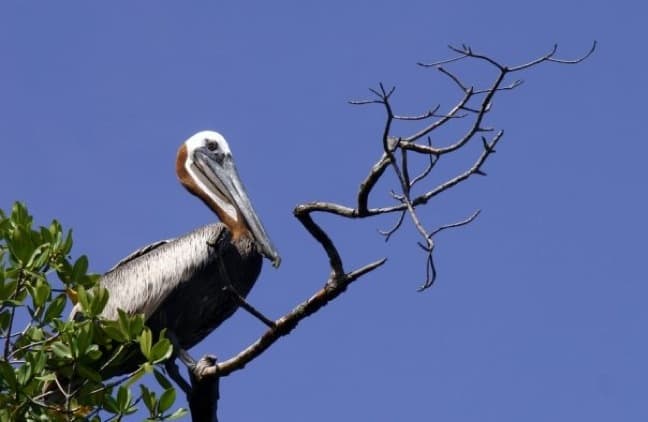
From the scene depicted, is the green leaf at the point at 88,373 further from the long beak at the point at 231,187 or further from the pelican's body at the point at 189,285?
the long beak at the point at 231,187

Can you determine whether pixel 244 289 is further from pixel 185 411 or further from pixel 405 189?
pixel 405 189

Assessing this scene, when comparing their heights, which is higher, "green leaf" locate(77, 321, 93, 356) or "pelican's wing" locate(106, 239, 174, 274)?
"pelican's wing" locate(106, 239, 174, 274)

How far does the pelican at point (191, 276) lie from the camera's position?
1002 cm

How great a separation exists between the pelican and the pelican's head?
0.02 m

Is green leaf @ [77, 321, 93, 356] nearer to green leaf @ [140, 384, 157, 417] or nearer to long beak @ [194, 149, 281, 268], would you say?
green leaf @ [140, 384, 157, 417]

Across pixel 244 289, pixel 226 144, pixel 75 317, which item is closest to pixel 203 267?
pixel 244 289

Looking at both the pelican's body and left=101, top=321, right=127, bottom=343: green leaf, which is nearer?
left=101, top=321, right=127, bottom=343: green leaf

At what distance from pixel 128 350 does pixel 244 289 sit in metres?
2.25

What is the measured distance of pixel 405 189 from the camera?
21.2 feet

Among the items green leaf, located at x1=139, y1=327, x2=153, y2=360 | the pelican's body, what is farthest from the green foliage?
the pelican's body

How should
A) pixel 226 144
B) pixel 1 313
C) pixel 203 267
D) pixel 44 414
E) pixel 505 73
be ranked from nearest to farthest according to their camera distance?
1. pixel 505 73
2. pixel 44 414
3. pixel 1 313
4. pixel 203 267
5. pixel 226 144

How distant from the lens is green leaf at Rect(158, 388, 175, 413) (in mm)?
7160

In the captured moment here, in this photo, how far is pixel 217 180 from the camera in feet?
37.4

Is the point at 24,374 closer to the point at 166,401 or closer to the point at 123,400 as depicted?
the point at 123,400
